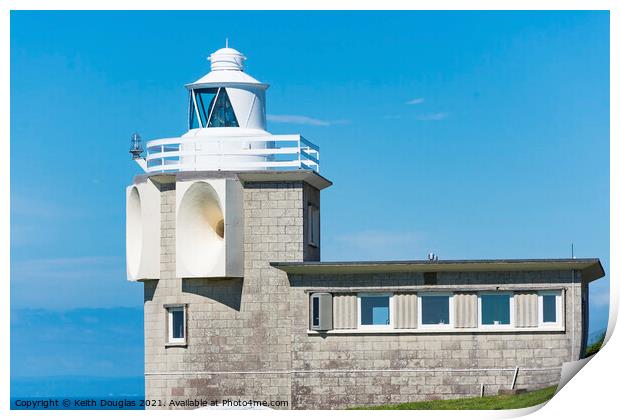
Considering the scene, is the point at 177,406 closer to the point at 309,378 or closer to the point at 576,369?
the point at 309,378

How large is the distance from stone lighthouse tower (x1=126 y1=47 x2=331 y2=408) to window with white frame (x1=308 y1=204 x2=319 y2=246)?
0.16 metres

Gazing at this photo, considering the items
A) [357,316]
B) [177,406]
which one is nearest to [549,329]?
[357,316]

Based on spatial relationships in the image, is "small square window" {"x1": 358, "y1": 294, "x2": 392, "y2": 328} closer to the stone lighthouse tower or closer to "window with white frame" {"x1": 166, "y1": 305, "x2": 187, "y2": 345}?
the stone lighthouse tower

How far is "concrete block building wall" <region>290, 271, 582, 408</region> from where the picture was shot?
47.9 metres

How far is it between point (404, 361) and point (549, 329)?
3.57 m

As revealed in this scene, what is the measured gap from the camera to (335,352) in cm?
4884

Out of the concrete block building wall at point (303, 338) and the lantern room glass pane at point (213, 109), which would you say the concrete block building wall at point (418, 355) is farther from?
the lantern room glass pane at point (213, 109)

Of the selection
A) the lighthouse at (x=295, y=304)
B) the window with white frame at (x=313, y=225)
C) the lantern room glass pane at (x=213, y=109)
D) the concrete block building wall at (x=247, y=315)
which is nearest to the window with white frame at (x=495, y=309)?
the lighthouse at (x=295, y=304)

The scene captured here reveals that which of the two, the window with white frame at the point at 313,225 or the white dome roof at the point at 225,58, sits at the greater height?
the white dome roof at the point at 225,58

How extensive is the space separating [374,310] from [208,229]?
4.62m

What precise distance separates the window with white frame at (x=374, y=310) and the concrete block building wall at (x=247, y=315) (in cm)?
180

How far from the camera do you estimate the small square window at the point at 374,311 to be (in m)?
48.8

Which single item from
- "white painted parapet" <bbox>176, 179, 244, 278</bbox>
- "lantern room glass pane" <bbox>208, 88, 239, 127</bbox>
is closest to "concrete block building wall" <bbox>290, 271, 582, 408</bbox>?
"white painted parapet" <bbox>176, 179, 244, 278</bbox>
